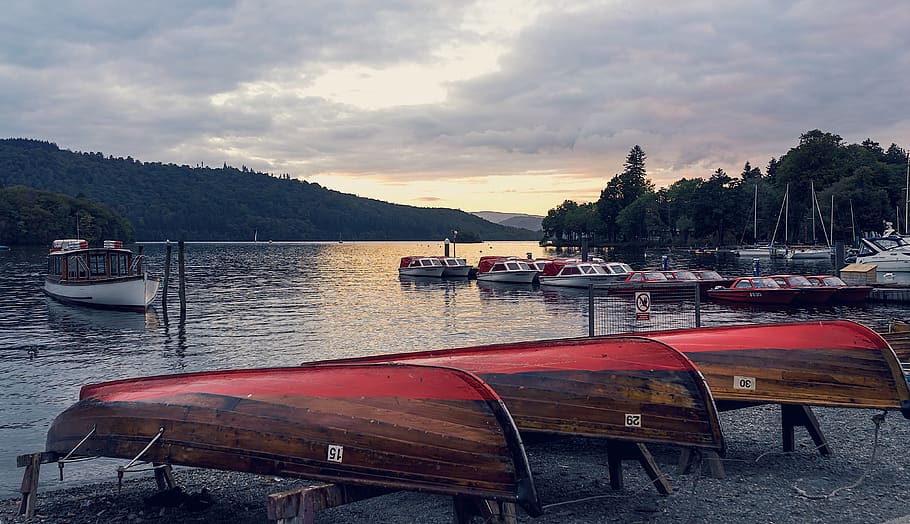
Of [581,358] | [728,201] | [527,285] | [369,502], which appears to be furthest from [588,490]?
[728,201]

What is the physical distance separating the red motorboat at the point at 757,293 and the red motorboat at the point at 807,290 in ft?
1.02

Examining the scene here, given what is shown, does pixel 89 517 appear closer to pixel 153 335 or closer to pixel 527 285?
pixel 153 335

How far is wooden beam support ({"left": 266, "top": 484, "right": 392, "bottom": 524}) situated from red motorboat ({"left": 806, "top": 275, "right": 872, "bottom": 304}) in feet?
120

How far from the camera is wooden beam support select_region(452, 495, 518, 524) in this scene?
6.90m

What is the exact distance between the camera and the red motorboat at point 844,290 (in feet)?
121

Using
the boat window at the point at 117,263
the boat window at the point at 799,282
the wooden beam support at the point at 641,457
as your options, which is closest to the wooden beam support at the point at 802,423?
the wooden beam support at the point at 641,457

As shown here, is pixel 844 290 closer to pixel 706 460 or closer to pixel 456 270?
pixel 706 460

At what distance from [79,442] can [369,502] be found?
3.86 metres

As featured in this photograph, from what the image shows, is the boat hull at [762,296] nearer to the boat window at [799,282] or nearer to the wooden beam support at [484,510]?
the boat window at [799,282]

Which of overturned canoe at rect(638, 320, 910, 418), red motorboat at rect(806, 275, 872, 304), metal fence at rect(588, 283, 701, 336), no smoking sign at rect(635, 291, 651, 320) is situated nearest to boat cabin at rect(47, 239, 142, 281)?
metal fence at rect(588, 283, 701, 336)

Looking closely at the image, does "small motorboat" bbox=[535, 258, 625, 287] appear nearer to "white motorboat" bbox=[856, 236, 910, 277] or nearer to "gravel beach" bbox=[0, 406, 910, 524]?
"white motorboat" bbox=[856, 236, 910, 277]

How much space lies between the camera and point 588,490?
936 cm

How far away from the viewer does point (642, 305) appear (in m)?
16.1

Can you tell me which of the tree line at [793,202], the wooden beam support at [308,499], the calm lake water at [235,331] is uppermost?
the tree line at [793,202]
